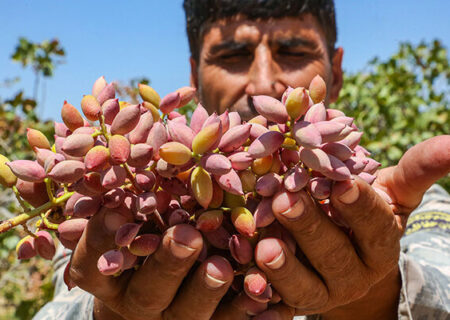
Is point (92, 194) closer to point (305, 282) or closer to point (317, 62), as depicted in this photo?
point (305, 282)

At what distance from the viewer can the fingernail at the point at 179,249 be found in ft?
2.72

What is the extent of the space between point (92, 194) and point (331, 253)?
51 cm

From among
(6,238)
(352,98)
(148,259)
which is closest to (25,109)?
(6,238)

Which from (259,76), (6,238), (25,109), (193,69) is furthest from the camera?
(25,109)

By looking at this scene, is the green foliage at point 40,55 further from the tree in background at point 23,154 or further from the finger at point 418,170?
the finger at point 418,170

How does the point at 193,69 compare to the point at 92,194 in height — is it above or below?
below

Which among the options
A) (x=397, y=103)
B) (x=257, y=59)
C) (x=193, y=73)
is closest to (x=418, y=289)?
(x=257, y=59)

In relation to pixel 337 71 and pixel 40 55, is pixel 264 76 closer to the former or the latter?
pixel 337 71

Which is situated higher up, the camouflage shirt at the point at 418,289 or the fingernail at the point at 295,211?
the fingernail at the point at 295,211

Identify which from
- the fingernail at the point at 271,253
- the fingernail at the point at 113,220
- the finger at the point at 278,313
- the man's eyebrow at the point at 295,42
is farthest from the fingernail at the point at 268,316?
the man's eyebrow at the point at 295,42

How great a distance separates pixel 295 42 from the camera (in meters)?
2.02

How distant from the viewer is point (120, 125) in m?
0.79

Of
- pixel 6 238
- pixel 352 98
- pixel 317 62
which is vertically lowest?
pixel 6 238

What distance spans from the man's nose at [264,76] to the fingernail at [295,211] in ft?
3.52
